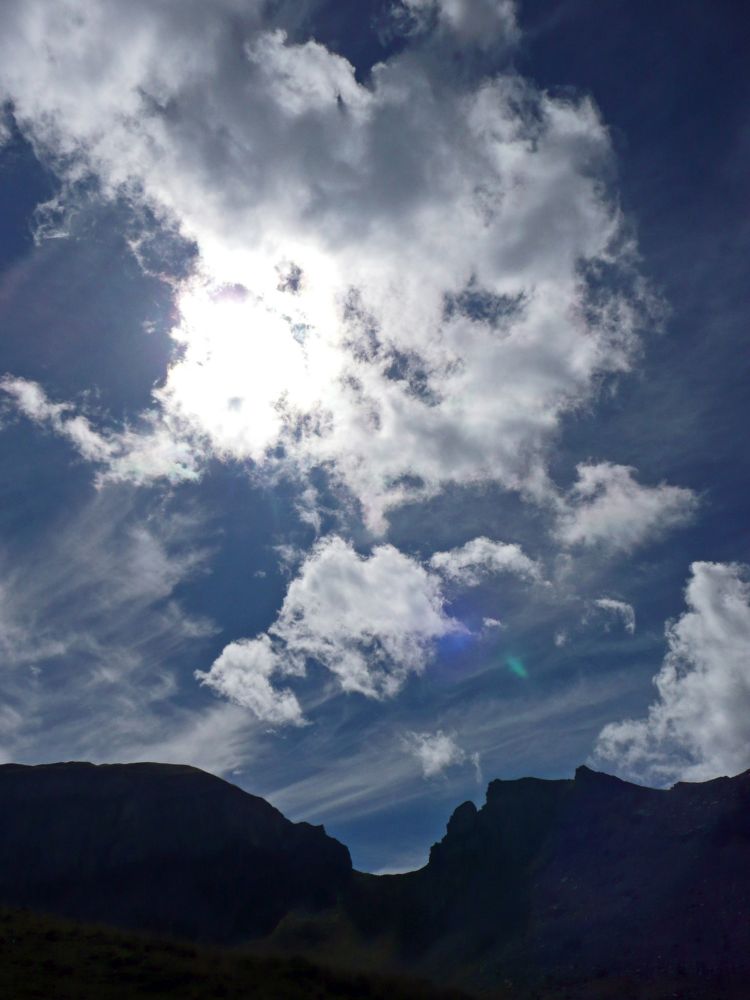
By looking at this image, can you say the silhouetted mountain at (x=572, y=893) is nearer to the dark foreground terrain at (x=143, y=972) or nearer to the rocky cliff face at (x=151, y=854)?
the rocky cliff face at (x=151, y=854)

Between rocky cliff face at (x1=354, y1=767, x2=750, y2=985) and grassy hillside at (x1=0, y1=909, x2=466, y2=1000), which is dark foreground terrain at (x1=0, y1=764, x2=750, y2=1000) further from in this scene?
grassy hillside at (x1=0, y1=909, x2=466, y2=1000)

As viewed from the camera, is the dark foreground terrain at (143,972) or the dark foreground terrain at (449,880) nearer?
the dark foreground terrain at (143,972)

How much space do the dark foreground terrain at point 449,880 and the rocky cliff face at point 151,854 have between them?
38cm

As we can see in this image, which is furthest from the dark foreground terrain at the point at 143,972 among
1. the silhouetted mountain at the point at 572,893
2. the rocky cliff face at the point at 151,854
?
the rocky cliff face at the point at 151,854

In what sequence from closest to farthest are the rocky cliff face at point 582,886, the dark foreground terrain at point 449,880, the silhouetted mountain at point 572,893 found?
1. the silhouetted mountain at point 572,893
2. the rocky cliff face at point 582,886
3. the dark foreground terrain at point 449,880

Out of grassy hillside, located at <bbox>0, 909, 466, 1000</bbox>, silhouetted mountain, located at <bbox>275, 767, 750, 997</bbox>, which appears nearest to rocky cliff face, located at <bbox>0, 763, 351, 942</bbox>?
silhouetted mountain, located at <bbox>275, 767, 750, 997</bbox>

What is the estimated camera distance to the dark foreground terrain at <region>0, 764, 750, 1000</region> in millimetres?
88062

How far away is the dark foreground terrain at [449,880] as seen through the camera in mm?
88062

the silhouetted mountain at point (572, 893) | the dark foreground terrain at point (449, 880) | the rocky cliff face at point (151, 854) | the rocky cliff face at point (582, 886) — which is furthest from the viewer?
the rocky cliff face at point (151, 854)

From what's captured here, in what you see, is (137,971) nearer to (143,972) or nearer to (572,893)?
(143,972)

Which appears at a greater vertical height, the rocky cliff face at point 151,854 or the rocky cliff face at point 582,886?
the rocky cliff face at point 151,854

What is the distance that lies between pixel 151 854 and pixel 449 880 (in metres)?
68.6

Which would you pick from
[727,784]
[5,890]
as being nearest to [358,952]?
[5,890]

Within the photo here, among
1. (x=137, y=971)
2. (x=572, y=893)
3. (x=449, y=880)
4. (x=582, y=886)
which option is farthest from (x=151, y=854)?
(x=137, y=971)
